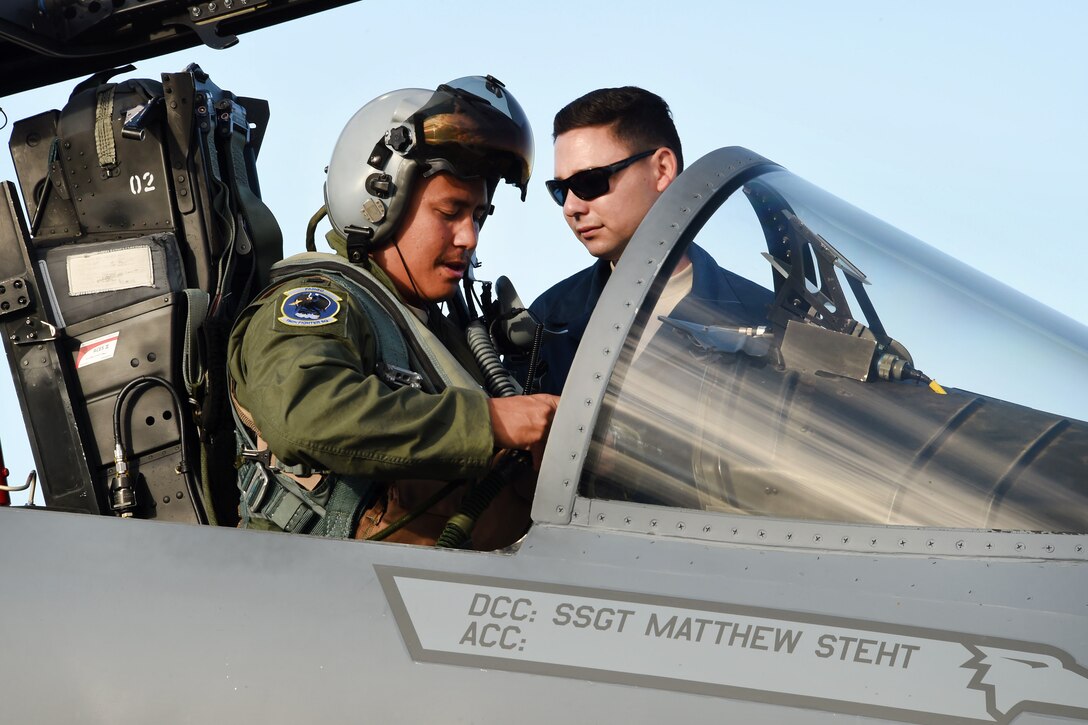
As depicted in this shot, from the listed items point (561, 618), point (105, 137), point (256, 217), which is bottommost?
point (561, 618)

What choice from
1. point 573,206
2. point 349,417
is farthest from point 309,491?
point 573,206

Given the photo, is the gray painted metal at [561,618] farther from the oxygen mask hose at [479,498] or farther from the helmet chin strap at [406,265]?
the helmet chin strap at [406,265]

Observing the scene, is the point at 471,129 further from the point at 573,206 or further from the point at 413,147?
the point at 573,206

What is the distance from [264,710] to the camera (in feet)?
→ 6.29

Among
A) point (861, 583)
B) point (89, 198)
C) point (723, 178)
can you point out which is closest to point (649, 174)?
point (723, 178)

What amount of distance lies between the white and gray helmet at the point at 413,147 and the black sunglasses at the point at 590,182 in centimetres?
78

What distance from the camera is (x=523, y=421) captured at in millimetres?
2336

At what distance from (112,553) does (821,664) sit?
1321 mm

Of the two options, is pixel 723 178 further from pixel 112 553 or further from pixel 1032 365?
pixel 112 553

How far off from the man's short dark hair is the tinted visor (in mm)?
974

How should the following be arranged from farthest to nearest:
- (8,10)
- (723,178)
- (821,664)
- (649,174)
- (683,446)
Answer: (649,174)
(8,10)
(723,178)
(683,446)
(821,664)

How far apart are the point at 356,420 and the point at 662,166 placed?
2.14 metres

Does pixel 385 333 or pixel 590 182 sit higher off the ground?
pixel 590 182

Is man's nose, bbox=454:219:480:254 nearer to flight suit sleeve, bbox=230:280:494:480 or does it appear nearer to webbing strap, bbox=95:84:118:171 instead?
flight suit sleeve, bbox=230:280:494:480
